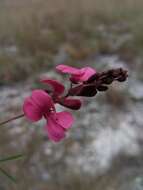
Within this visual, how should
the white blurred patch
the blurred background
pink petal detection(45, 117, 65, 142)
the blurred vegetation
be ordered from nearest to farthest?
pink petal detection(45, 117, 65, 142) → the blurred background → the white blurred patch → the blurred vegetation

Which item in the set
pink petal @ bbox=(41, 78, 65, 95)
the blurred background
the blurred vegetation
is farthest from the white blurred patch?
pink petal @ bbox=(41, 78, 65, 95)

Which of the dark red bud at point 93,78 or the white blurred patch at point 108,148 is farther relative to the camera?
the white blurred patch at point 108,148

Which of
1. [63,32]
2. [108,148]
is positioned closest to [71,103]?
[108,148]

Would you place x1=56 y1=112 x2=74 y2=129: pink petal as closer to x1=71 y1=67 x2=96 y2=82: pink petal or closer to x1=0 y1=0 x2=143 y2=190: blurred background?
x1=71 y1=67 x2=96 y2=82: pink petal

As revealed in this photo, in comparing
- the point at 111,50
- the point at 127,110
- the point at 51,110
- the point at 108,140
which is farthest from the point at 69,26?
the point at 51,110

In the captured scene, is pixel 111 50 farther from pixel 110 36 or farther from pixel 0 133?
pixel 0 133

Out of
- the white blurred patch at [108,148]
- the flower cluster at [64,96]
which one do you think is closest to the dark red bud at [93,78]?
the flower cluster at [64,96]

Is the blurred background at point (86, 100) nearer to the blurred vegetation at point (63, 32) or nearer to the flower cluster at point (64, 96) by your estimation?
the blurred vegetation at point (63, 32)

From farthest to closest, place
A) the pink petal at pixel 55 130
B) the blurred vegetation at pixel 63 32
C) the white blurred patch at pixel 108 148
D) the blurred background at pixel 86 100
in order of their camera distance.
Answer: the blurred vegetation at pixel 63 32 → the white blurred patch at pixel 108 148 → the blurred background at pixel 86 100 → the pink petal at pixel 55 130
